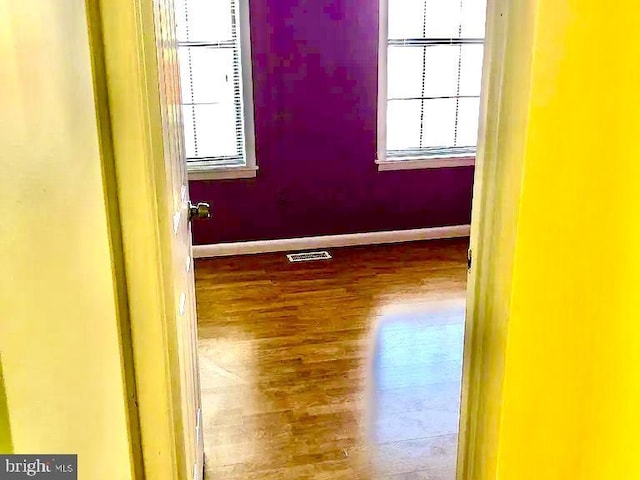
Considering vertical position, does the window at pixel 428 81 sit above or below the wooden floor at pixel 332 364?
above

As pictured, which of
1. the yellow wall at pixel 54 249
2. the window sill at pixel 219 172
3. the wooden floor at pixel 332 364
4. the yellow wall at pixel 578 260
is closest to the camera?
the yellow wall at pixel 54 249

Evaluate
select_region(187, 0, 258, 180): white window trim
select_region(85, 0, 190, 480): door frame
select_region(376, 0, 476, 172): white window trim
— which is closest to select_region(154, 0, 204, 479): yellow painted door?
select_region(85, 0, 190, 480): door frame

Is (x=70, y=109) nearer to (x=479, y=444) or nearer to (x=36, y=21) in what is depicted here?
(x=36, y=21)

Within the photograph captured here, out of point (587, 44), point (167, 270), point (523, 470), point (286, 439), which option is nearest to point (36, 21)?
point (167, 270)

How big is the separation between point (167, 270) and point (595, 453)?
3.41 feet

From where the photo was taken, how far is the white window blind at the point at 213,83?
13.4 ft

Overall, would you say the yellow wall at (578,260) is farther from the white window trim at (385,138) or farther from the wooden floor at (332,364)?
the white window trim at (385,138)

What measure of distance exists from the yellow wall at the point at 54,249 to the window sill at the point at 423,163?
3.50 m

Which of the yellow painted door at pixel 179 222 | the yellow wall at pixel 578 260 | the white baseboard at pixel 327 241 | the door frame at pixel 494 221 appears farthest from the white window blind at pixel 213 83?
the yellow wall at pixel 578 260

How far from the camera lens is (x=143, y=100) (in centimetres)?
115

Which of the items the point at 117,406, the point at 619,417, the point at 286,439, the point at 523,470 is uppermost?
the point at 117,406

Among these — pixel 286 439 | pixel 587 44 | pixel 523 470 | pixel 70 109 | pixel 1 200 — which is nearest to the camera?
pixel 1 200

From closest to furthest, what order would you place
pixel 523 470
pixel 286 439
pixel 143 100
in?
pixel 143 100 < pixel 523 470 < pixel 286 439

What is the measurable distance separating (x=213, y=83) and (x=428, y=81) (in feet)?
4.81
